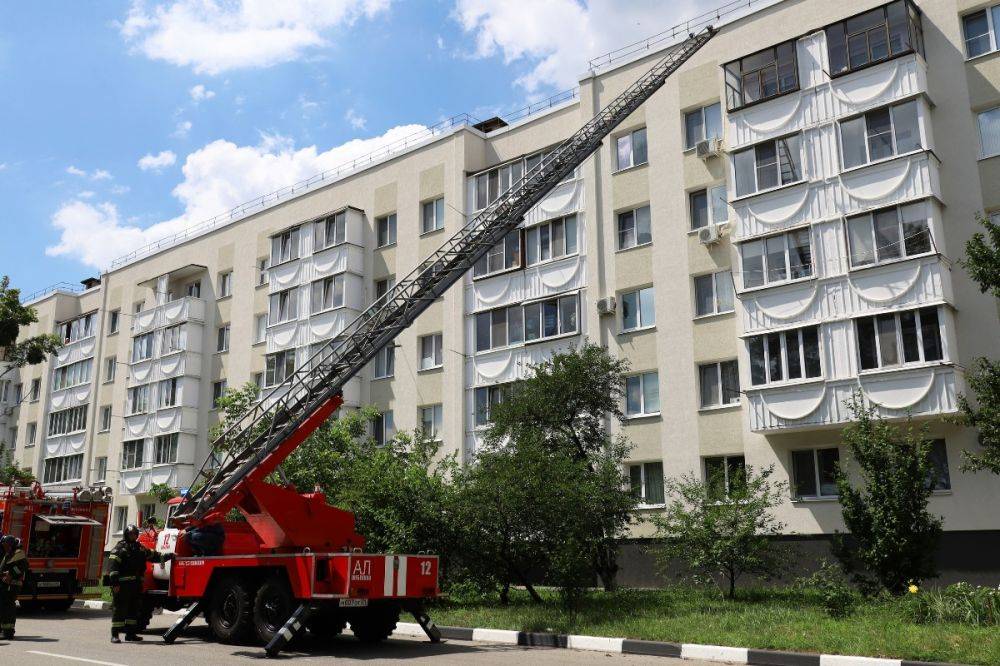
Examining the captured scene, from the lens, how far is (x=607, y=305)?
27.5m

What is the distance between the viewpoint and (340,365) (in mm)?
15719

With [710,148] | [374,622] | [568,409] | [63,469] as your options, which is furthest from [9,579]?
[63,469]

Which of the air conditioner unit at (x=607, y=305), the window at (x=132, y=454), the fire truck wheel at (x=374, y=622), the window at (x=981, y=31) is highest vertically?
the window at (x=981, y=31)

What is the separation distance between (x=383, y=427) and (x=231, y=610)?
65.5 feet

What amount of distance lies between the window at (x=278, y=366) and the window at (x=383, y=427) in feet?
14.8

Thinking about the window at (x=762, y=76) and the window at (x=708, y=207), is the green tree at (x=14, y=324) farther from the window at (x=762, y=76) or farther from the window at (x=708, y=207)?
the window at (x=762, y=76)

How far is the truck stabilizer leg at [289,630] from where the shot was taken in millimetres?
11883

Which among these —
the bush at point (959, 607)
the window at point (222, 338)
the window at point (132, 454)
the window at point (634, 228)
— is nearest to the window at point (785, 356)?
the window at point (634, 228)

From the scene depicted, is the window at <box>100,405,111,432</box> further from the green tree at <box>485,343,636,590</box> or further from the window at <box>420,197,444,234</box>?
the green tree at <box>485,343,636,590</box>

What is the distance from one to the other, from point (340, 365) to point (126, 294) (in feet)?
119

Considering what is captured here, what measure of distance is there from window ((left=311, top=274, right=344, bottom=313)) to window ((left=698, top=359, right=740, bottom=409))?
1507 cm

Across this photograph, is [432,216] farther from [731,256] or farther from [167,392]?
[167,392]

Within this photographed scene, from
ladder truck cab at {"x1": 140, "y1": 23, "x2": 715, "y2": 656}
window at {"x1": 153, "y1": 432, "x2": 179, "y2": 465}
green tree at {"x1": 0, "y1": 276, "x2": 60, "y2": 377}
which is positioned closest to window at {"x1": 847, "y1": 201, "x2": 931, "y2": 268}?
ladder truck cab at {"x1": 140, "y1": 23, "x2": 715, "y2": 656}

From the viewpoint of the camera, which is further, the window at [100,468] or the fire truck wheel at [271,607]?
the window at [100,468]
